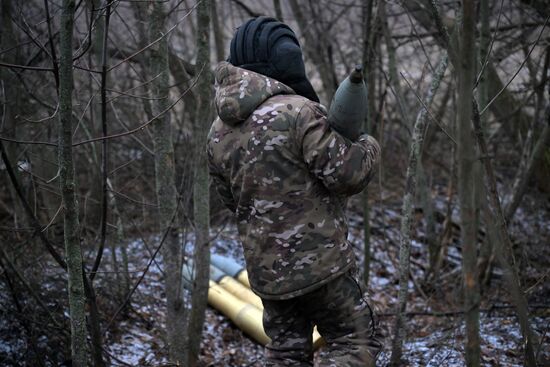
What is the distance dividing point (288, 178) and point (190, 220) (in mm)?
2476

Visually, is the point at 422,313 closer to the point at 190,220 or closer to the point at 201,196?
the point at 201,196

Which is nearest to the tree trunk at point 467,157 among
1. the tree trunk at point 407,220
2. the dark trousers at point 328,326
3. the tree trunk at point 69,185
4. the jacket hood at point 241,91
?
the dark trousers at point 328,326

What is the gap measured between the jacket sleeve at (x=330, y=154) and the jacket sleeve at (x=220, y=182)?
0.47 metres

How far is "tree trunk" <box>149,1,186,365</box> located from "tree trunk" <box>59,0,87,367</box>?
990mm

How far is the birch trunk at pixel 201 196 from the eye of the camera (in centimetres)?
386

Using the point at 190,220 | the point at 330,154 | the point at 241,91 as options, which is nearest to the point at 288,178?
the point at 330,154

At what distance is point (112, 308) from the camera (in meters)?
4.78

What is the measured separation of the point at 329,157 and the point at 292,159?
0.17 metres

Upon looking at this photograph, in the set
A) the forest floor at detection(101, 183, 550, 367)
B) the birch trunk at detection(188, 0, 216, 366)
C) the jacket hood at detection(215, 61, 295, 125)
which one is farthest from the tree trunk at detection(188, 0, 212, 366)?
the jacket hood at detection(215, 61, 295, 125)

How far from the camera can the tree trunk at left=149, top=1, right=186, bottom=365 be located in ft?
11.7

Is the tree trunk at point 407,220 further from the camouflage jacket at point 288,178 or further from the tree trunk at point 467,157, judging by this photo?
the tree trunk at point 467,157

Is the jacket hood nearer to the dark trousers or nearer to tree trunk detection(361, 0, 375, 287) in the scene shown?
the dark trousers

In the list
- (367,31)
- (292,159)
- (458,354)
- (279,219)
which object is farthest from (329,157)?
(367,31)

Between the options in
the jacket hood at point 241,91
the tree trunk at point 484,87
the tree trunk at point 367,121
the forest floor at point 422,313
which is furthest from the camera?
the tree trunk at point 367,121
